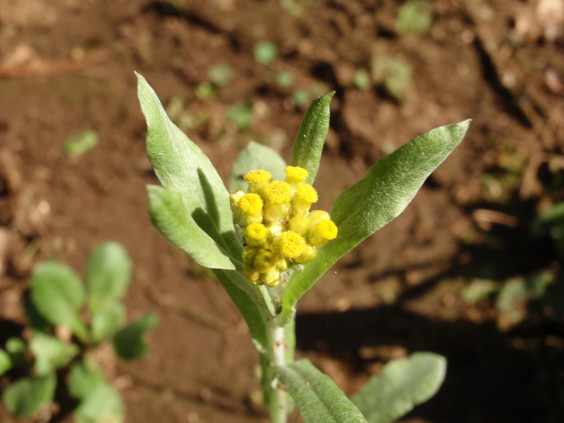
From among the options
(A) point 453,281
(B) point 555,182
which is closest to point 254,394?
(A) point 453,281

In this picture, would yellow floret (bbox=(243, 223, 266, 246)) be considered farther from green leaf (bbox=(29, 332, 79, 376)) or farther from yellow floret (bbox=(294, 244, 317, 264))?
green leaf (bbox=(29, 332, 79, 376))

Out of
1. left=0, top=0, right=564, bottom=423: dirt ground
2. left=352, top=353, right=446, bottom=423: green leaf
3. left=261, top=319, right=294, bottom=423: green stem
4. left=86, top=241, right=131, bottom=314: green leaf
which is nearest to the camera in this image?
left=261, top=319, right=294, bottom=423: green stem

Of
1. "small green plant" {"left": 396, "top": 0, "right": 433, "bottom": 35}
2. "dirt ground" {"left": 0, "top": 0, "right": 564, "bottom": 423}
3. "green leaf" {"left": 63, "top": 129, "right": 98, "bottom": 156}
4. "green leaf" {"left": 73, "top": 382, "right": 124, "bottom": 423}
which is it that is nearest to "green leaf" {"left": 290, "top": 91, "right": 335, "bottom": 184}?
"dirt ground" {"left": 0, "top": 0, "right": 564, "bottom": 423}

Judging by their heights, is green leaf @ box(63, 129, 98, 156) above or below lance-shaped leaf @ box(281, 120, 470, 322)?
above

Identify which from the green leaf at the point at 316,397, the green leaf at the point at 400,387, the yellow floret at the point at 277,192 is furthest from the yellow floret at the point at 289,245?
the green leaf at the point at 400,387

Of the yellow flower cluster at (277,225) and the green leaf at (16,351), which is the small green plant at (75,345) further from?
the yellow flower cluster at (277,225)

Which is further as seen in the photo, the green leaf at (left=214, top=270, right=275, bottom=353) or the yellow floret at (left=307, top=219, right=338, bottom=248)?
the green leaf at (left=214, top=270, right=275, bottom=353)

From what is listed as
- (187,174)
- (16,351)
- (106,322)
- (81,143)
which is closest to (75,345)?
(106,322)

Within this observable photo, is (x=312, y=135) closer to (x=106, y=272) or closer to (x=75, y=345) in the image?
(x=106, y=272)
